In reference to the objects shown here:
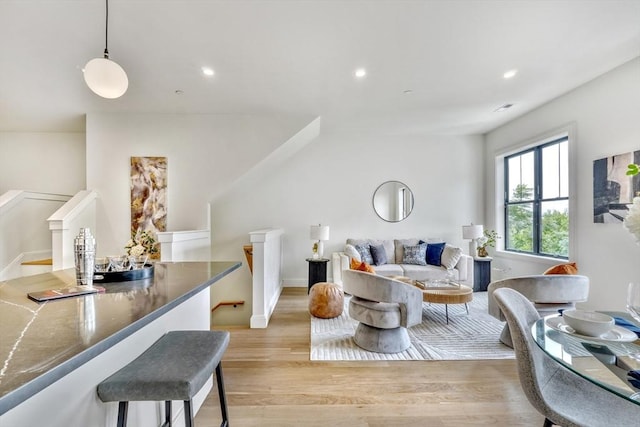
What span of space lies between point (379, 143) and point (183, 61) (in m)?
3.62

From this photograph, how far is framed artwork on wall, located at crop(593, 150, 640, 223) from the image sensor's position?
2.85 metres

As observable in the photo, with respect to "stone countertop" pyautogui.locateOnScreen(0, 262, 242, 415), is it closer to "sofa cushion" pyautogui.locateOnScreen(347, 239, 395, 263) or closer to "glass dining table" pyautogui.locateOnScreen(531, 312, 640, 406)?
"glass dining table" pyautogui.locateOnScreen(531, 312, 640, 406)

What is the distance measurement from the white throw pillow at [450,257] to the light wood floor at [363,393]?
2035mm

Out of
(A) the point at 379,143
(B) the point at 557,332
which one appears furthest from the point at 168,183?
(B) the point at 557,332

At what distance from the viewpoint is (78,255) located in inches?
46.8

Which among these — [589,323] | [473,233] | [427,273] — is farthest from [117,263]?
[473,233]

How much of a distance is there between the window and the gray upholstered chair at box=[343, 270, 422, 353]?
2.81 meters

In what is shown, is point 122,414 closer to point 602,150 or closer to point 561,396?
point 561,396

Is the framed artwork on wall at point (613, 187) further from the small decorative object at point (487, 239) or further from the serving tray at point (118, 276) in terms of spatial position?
the serving tray at point (118, 276)

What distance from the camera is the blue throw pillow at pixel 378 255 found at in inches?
183

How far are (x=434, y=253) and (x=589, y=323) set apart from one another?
139 inches

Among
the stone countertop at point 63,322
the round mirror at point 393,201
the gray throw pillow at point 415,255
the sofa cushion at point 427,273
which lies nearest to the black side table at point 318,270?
the sofa cushion at point 427,273

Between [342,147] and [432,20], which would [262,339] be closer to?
[432,20]

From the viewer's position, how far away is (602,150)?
3.16m
